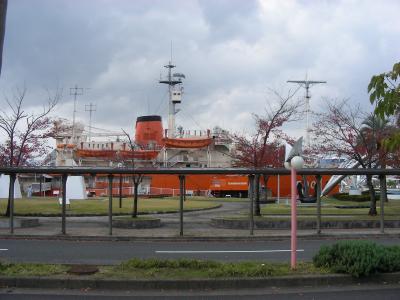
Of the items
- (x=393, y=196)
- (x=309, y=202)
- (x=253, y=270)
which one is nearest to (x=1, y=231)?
(x=253, y=270)

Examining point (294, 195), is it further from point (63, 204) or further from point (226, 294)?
point (63, 204)

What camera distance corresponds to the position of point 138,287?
796 cm

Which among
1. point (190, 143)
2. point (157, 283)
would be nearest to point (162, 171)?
point (157, 283)

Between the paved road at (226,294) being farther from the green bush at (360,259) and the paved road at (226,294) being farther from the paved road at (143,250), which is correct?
the paved road at (143,250)

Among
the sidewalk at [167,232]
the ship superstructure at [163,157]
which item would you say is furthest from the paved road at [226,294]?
the ship superstructure at [163,157]

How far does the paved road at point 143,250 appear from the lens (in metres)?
11.6

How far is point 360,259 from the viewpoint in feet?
27.5

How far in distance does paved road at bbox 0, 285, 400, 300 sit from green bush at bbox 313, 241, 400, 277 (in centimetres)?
39

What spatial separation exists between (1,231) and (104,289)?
35.0 ft

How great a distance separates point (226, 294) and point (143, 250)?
593cm

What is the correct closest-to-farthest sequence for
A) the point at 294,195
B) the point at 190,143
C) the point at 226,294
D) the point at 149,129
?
the point at 226,294, the point at 294,195, the point at 190,143, the point at 149,129

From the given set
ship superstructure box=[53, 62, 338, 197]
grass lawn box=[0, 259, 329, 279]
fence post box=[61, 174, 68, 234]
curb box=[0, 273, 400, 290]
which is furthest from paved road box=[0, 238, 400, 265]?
ship superstructure box=[53, 62, 338, 197]

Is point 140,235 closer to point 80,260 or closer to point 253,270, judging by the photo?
point 80,260

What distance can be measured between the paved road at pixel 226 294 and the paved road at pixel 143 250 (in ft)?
9.36
